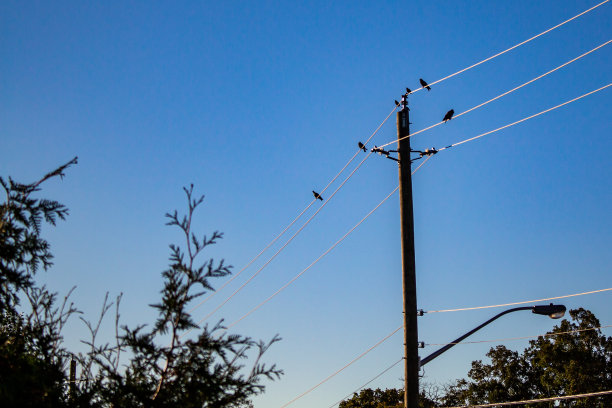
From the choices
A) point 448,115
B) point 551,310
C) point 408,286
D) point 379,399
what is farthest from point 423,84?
point 379,399

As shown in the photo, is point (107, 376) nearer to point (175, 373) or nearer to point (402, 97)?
point (175, 373)

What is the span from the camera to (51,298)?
7.17m

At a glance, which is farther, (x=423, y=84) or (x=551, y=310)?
(x=423, y=84)

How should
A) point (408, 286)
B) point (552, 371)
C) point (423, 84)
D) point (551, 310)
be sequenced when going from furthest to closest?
point (552, 371) < point (423, 84) < point (551, 310) < point (408, 286)

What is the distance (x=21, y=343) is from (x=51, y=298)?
32.7 inches

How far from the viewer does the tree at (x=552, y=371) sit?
51.2 metres

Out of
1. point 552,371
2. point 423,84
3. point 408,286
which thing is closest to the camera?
point 408,286

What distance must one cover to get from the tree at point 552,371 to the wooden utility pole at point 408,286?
40.4 meters

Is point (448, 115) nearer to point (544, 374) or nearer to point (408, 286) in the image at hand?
point (408, 286)

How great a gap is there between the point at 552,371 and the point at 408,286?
46.9 m

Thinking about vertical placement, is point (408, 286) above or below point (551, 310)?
below

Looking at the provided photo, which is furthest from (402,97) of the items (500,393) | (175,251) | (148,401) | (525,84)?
(500,393)

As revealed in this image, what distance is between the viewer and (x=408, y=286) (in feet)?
40.7

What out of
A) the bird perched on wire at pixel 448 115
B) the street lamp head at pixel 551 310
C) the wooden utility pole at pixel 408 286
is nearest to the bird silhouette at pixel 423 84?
the bird perched on wire at pixel 448 115
